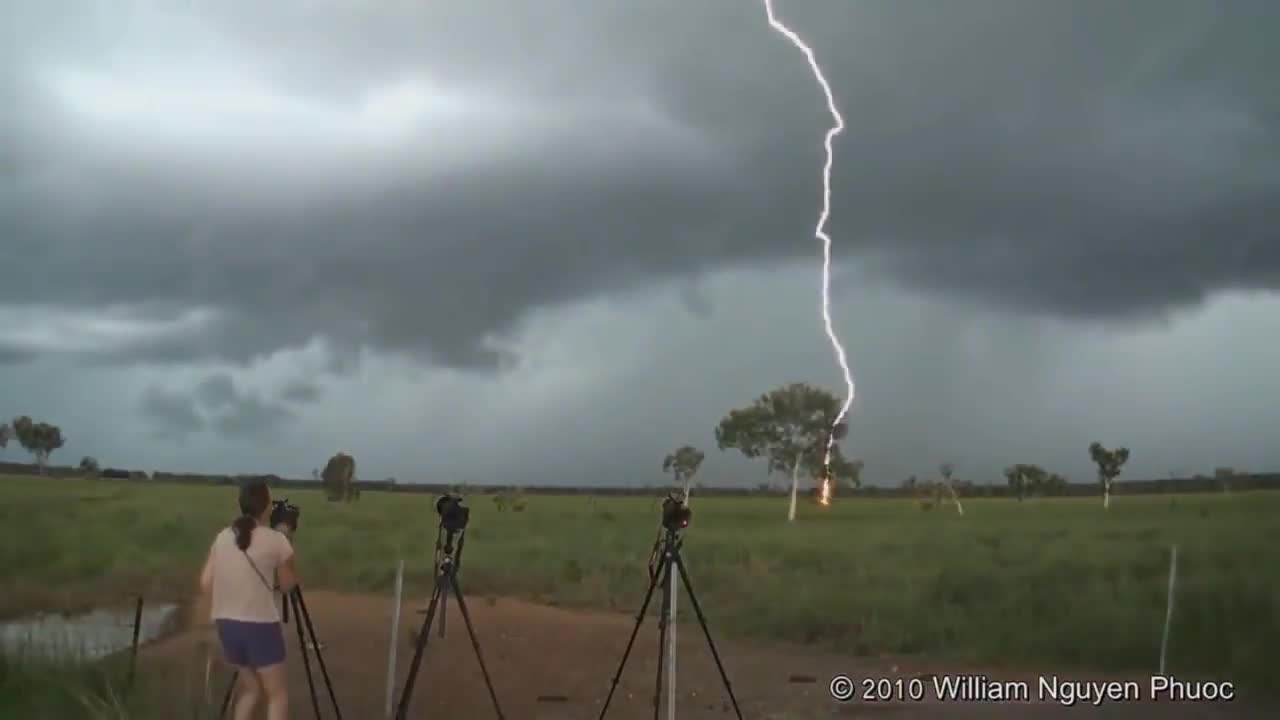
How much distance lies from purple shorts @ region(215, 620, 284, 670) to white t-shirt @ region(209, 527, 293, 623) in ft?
0.13

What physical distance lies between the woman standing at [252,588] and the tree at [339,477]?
35.0m

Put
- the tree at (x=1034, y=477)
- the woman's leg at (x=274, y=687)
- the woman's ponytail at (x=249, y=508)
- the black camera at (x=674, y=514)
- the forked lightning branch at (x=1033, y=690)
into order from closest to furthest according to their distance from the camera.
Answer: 1. the woman's ponytail at (x=249, y=508)
2. the woman's leg at (x=274, y=687)
3. the black camera at (x=674, y=514)
4. the forked lightning branch at (x=1033, y=690)
5. the tree at (x=1034, y=477)

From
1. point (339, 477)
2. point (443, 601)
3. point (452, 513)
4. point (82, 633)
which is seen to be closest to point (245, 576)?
→ point (452, 513)

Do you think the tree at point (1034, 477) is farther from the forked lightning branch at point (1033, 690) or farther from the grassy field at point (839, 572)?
the forked lightning branch at point (1033, 690)

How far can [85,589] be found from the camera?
722 inches

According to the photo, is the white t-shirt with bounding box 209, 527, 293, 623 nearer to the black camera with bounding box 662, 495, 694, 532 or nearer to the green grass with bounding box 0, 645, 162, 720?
the green grass with bounding box 0, 645, 162, 720

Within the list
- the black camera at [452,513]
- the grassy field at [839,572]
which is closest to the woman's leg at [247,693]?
the black camera at [452,513]

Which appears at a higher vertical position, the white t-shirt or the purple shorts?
the white t-shirt

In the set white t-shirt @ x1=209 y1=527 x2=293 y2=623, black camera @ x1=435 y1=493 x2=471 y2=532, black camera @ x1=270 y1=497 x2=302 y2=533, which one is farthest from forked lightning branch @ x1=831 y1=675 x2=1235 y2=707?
white t-shirt @ x1=209 y1=527 x2=293 y2=623

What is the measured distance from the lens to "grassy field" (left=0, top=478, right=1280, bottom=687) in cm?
1290

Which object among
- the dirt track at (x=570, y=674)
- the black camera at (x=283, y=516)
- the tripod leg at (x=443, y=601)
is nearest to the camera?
the black camera at (x=283, y=516)

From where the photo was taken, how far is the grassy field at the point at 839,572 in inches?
508

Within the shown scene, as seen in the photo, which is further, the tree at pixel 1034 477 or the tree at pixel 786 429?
the tree at pixel 1034 477

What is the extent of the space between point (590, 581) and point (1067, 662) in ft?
30.1
